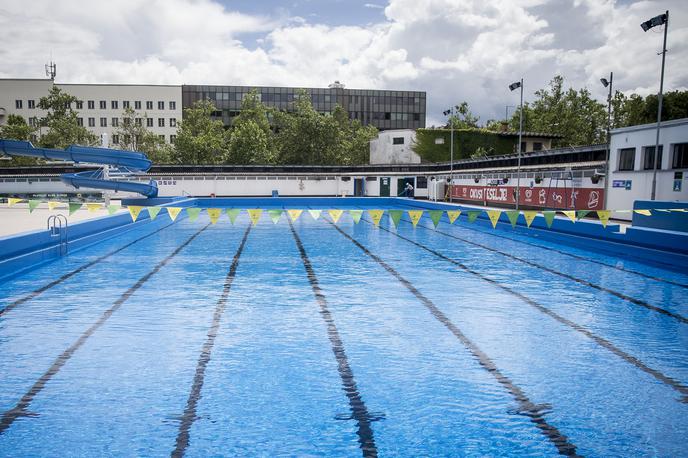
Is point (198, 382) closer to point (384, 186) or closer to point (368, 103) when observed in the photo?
point (384, 186)

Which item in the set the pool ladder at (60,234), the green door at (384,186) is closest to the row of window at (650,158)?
the pool ladder at (60,234)

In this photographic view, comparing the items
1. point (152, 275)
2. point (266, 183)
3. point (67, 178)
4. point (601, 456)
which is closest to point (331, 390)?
point (601, 456)

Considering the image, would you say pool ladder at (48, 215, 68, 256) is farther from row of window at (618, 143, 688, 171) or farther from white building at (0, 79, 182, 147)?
white building at (0, 79, 182, 147)

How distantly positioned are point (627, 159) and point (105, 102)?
74.4 metres

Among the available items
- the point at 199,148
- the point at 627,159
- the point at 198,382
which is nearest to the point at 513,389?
the point at 198,382

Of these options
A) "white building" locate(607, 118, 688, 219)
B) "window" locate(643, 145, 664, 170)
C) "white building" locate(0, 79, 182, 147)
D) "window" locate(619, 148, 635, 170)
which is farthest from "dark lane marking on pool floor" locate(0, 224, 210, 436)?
"white building" locate(0, 79, 182, 147)

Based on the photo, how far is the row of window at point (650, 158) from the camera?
1780cm

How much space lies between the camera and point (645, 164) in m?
19.5

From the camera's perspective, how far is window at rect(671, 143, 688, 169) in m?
17.7

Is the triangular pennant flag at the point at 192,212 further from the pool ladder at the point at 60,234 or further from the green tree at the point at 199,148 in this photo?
the green tree at the point at 199,148

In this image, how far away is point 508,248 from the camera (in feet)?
51.2

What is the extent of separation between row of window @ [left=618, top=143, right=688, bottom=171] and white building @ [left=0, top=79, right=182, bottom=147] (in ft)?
220

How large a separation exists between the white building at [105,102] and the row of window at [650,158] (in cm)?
6717

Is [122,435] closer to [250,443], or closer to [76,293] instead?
[250,443]
